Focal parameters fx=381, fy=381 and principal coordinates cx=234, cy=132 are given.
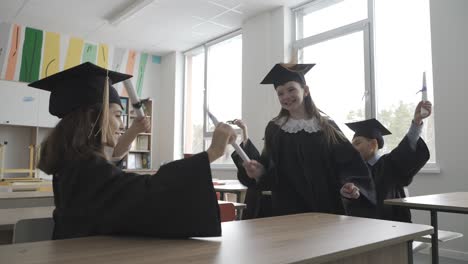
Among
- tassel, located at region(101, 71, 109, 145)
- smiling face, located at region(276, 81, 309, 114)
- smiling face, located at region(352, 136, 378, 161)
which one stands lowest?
smiling face, located at region(352, 136, 378, 161)

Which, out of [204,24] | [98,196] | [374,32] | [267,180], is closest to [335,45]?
[374,32]

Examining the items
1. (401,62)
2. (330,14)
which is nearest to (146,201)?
(401,62)

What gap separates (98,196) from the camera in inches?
40.5

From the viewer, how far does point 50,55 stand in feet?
22.1

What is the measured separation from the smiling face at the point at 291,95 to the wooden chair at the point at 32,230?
1.28m

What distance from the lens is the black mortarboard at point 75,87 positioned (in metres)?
1.24

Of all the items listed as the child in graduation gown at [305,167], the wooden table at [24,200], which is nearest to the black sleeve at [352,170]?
the child in graduation gown at [305,167]

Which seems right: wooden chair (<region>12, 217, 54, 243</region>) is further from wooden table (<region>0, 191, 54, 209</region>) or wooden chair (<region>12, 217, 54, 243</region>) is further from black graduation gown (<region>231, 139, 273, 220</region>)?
wooden table (<region>0, 191, 54, 209</region>)

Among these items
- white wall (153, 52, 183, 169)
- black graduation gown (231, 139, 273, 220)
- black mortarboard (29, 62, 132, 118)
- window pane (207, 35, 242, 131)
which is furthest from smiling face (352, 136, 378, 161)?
white wall (153, 52, 183, 169)

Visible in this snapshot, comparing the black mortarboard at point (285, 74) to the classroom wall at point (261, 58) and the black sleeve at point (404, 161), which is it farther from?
the classroom wall at point (261, 58)

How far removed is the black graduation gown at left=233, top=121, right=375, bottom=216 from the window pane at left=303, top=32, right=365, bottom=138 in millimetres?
2786

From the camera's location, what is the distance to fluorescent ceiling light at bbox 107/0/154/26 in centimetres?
535

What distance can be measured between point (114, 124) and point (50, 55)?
6.25 m

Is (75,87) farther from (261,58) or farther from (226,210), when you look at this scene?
(261,58)
